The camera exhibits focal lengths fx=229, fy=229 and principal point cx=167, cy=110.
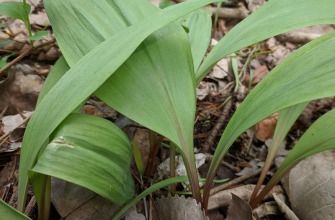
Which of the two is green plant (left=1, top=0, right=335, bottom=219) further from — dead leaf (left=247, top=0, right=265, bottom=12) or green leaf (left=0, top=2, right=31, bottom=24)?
dead leaf (left=247, top=0, right=265, bottom=12)

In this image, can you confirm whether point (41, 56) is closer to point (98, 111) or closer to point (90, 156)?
point (98, 111)

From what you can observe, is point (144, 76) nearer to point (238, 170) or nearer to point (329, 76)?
point (329, 76)

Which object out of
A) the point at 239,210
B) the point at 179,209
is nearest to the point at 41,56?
the point at 179,209

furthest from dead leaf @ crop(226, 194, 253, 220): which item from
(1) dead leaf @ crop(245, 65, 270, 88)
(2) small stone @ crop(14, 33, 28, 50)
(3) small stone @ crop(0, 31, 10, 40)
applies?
(3) small stone @ crop(0, 31, 10, 40)

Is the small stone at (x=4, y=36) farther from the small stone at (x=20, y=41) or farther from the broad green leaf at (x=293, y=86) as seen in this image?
the broad green leaf at (x=293, y=86)

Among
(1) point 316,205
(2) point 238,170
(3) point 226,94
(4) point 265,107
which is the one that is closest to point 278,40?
(3) point 226,94
